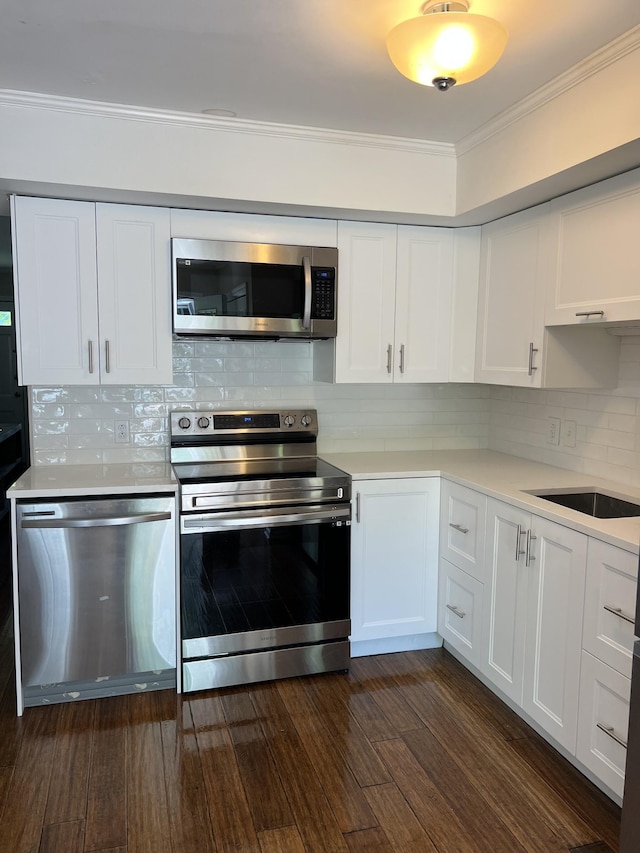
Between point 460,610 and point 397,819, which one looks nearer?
point 397,819

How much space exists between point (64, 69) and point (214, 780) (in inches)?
99.6

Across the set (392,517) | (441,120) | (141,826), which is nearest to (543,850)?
(141,826)

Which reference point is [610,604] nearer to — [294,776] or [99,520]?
[294,776]

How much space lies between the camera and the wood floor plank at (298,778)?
1.90m

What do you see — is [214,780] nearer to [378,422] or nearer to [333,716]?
[333,716]

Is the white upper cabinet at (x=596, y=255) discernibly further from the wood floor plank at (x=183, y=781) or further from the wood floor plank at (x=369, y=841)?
the wood floor plank at (x=183, y=781)

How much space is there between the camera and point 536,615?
2.31 metres

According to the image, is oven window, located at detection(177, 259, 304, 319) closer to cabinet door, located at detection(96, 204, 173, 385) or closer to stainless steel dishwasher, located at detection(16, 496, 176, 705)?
cabinet door, located at detection(96, 204, 173, 385)

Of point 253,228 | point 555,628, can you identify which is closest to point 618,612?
point 555,628

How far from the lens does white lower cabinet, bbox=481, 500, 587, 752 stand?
213 cm

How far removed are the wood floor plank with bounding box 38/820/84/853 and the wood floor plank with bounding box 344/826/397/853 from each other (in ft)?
2.64

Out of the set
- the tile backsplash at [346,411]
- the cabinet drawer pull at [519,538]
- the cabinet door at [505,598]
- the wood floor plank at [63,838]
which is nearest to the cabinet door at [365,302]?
the tile backsplash at [346,411]

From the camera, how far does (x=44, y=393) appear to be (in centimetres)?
301

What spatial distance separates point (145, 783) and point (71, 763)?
1.02ft
